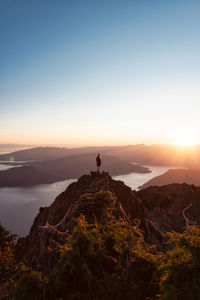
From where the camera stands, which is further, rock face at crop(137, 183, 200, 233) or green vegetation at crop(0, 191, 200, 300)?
rock face at crop(137, 183, 200, 233)

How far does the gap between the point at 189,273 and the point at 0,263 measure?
66.1 feet

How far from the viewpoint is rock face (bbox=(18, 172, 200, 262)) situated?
24891 millimetres

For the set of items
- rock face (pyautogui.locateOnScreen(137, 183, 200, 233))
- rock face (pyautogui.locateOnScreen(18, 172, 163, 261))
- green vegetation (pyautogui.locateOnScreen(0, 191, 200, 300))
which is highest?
green vegetation (pyautogui.locateOnScreen(0, 191, 200, 300))

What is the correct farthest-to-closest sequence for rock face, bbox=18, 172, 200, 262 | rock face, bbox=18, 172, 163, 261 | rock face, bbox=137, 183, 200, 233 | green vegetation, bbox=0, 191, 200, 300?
rock face, bbox=137, 183, 200, 233, rock face, bbox=18, 172, 163, 261, rock face, bbox=18, 172, 200, 262, green vegetation, bbox=0, 191, 200, 300

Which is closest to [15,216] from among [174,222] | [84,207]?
[174,222]

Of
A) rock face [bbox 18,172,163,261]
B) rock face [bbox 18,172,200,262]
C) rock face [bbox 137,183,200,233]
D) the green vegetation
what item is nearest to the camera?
the green vegetation

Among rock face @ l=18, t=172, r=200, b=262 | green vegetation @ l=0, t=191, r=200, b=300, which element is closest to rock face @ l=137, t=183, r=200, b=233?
rock face @ l=18, t=172, r=200, b=262

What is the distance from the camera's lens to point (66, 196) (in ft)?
92.6

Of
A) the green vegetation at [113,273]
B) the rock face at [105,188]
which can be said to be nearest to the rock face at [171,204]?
the rock face at [105,188]

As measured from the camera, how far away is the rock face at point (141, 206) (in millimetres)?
24891

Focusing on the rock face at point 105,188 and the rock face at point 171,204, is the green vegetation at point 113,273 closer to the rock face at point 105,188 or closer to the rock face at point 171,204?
Answer: the rock face at point 105,188

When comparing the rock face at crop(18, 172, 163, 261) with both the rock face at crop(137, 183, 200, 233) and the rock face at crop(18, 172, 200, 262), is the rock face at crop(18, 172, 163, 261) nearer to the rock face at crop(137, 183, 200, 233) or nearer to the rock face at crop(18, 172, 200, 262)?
the rock face at crop(18, 172, 200, 262)

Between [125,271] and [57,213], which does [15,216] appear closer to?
[57,213]

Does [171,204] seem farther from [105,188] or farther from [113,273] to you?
[113,273]
